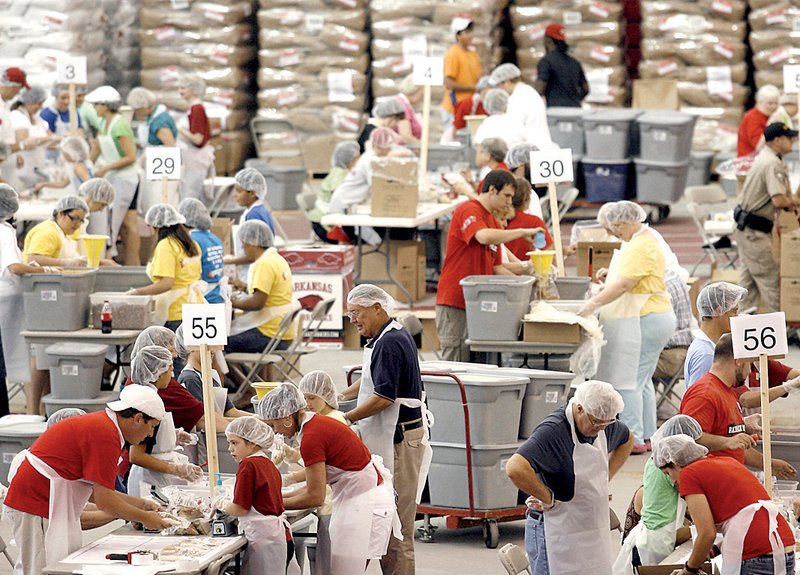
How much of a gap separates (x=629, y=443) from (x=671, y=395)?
4.72m

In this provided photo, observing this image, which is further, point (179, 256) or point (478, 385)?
point (179, 256)

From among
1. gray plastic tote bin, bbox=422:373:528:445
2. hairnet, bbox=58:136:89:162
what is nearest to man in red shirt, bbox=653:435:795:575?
gray plastic tote bin, bbox=422:373:528:445

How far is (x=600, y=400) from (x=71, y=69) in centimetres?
952

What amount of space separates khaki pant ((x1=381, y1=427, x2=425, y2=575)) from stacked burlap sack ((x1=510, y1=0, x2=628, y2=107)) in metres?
12.5

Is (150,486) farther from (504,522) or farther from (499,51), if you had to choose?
(499,51)

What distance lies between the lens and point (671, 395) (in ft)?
40.2

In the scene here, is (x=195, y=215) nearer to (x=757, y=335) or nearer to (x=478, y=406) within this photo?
(x=478, y=406)

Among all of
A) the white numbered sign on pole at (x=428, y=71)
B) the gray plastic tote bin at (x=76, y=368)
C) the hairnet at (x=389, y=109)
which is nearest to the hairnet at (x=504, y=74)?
the white numbered sign on pole at (x=428, y=71)

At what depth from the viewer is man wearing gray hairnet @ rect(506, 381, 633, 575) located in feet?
23.5

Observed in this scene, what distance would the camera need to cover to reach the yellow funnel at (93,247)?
11.6 meters

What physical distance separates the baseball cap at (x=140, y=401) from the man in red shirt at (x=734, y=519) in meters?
2.33

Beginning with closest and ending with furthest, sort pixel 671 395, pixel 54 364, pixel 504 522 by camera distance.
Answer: pixel 504 522 < pixel 54 364 < pixel 671 395

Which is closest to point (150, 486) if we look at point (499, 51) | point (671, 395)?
point (671, 395)

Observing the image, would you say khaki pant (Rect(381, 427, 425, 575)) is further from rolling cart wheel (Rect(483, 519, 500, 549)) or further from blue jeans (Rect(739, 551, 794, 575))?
blue jeans (Rect(739, 551, 794, 575))
